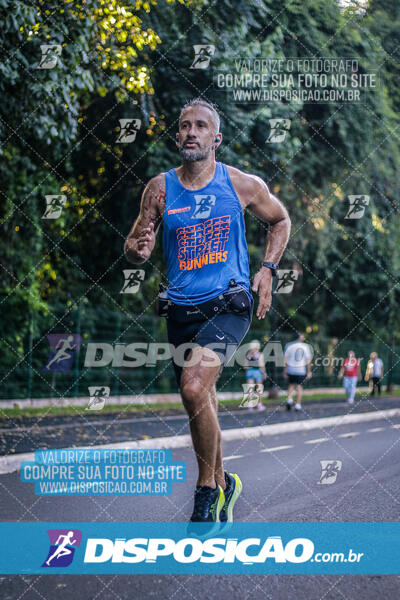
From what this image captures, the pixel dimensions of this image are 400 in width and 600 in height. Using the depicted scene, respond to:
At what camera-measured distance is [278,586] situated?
3.96 meters

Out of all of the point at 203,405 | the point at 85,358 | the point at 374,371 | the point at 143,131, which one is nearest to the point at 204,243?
the point at 203,405

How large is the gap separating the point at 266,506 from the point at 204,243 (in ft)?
8.70

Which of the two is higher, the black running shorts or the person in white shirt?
the black running shorts

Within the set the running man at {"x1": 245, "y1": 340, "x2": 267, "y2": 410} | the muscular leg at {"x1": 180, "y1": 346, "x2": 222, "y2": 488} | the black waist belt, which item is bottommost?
the running man at {"x1": 245, "y1": 340, "x2": 267, "y2": 410}

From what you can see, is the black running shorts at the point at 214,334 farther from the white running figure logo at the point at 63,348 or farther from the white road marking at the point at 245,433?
the white running figure logo at the point at 63,348

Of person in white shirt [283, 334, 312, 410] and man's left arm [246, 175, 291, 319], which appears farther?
person in white shirt [283, 334, 312, 410]

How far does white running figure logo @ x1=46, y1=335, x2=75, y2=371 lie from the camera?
1580 cm

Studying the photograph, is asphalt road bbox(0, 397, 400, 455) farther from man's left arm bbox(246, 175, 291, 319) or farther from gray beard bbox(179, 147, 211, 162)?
gray beard bbox(179, 147, 211, 162)

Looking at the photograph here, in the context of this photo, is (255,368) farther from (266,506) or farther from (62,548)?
(62,548)

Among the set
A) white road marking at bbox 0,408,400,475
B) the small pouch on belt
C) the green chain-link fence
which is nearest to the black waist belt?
the small pouch on belt

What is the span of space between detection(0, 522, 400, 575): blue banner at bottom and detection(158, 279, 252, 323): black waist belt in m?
1.05

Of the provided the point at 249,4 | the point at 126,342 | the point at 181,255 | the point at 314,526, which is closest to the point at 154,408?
the point at 126,342

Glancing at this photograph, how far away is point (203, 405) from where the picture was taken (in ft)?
13.4

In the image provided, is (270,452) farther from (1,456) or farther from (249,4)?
(249,4)
